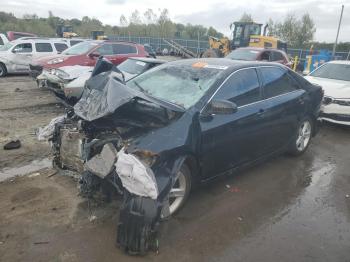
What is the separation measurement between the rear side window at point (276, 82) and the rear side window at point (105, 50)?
26.7 ft

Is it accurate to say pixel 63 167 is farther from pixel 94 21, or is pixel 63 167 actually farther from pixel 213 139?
pixel 94 21

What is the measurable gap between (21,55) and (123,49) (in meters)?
5.00

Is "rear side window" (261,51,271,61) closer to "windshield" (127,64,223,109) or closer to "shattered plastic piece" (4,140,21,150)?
"windshield" (127,64,223,109)

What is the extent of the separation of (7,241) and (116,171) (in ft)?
4.23

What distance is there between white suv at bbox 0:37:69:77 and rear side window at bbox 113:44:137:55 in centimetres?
412

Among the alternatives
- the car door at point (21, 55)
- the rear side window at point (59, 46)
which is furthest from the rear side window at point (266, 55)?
the car door at point (21, 55)

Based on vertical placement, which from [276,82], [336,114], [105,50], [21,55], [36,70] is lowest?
[336,114]

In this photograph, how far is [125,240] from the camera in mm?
3164

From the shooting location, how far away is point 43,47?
15.2 meters

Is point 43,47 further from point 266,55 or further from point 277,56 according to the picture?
point 277,56

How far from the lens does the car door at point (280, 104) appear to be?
4.87 m

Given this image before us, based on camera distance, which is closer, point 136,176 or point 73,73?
point 136,176

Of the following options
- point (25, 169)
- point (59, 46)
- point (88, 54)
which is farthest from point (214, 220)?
point (59, 46)

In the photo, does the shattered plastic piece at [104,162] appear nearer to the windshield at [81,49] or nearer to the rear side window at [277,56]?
the windshield at [81,49]
